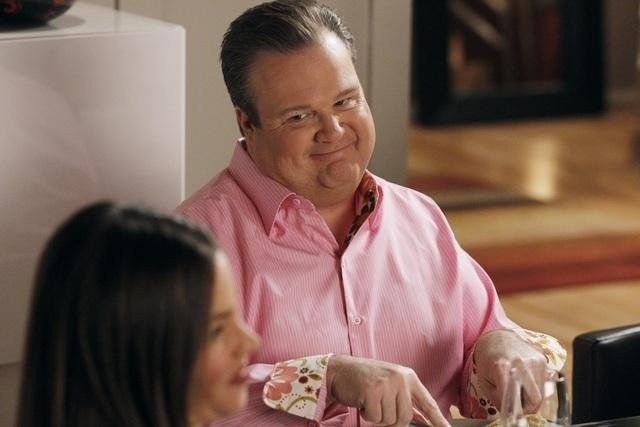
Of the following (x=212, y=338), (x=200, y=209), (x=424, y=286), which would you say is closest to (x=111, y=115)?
(x=200, y=209)

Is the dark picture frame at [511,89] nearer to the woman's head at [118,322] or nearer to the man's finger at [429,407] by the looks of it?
the man's finger at [429,407]

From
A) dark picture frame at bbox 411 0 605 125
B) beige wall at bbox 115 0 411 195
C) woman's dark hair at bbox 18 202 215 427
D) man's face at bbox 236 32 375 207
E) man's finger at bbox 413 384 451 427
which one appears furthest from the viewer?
dark picture frame at bbox 411 0 605 125

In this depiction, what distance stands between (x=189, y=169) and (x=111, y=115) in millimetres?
934

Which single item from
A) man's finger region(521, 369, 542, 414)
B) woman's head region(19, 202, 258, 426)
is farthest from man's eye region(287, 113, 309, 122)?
woman's head region(19, 202, 258, 426)

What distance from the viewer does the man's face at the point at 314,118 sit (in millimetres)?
2223

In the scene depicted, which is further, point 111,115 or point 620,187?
point 620,187

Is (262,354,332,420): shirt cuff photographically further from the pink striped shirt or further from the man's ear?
the man's ear

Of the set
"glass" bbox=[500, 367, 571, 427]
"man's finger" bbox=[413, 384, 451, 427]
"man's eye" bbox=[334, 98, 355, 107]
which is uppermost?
"man's eye" bbox=[334, 98, 355, 107]

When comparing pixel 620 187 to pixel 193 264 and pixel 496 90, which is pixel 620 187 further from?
pixel 193 264

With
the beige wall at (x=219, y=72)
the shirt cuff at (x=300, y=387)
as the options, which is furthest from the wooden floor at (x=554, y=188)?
the shirt cuff at (x=300, y=387)

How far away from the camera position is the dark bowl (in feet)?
7.95

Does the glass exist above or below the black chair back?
above

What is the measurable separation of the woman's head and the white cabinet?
3.74ft

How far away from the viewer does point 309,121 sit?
2252 mm
